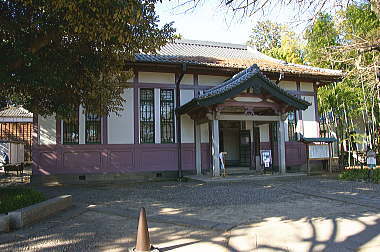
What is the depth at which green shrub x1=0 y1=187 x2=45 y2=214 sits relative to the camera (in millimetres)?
5552

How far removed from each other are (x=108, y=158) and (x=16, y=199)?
21.3 ft

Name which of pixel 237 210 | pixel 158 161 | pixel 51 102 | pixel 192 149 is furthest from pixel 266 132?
pixel 51 102

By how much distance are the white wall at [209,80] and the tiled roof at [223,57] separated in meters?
0.71

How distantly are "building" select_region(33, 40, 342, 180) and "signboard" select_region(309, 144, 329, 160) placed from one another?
1356mm

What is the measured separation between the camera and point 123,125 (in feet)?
41.8

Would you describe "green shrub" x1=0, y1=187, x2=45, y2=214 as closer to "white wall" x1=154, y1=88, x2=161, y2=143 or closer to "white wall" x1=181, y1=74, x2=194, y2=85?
"white wall" x1=154, y1=88, x2=161, y2=143

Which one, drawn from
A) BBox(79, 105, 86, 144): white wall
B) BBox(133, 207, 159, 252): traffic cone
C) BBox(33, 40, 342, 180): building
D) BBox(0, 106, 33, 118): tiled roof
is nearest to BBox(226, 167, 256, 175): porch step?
BBox(33, 40, 342, 180): building

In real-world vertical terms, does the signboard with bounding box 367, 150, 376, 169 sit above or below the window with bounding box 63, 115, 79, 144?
below

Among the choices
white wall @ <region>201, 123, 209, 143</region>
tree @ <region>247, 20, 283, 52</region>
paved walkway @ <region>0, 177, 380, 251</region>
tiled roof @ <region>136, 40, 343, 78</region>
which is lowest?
paved walkway @ <region>0, 177, 380, 251</region>

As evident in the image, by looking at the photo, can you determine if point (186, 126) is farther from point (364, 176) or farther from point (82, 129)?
point (364, 176)

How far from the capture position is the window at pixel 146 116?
513 inches

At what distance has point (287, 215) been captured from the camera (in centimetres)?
576

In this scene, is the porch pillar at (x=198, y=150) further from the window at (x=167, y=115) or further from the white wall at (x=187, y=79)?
the white wall at (x=187, y=79)

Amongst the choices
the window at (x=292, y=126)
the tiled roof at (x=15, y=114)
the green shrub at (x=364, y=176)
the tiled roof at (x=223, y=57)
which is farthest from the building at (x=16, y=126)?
the green shrub at (x=364, y=176)
